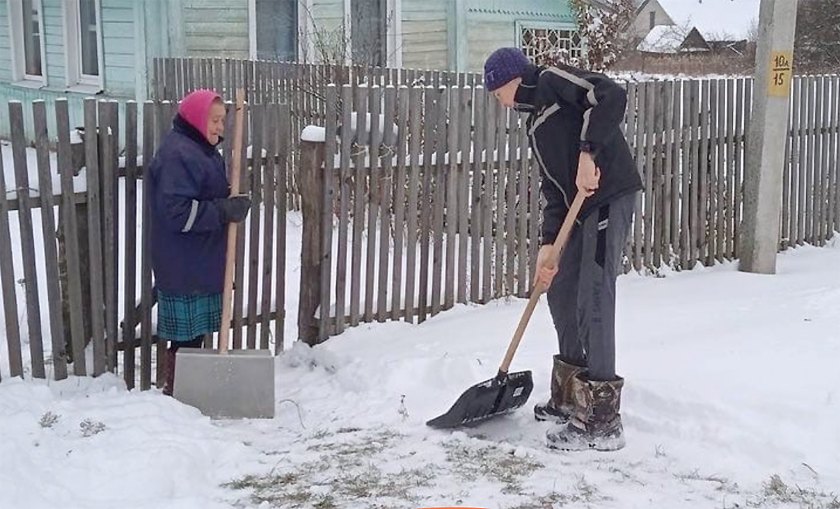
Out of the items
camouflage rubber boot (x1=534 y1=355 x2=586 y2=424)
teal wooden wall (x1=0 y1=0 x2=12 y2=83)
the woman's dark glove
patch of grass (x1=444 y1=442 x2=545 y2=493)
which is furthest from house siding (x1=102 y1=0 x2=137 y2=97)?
patch of grass (x1=444 y1=442 x2=545 y2=493)

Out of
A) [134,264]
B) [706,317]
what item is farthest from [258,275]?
[706,317]

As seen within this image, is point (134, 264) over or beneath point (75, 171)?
beneath

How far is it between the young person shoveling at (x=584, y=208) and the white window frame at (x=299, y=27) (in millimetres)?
9853

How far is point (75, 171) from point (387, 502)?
232 cm

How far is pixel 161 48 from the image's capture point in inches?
513

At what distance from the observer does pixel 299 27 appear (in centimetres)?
1418

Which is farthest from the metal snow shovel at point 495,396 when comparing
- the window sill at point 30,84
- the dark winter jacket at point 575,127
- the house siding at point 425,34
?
the window sill at point 30,84

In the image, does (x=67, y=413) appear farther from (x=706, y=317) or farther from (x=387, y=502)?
(x=706, y=317)

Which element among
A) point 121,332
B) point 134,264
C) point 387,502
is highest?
point 134,264

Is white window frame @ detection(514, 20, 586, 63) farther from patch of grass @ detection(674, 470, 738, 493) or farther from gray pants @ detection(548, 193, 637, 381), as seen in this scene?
patch of grass @ detection(674, 470, 738, 493)

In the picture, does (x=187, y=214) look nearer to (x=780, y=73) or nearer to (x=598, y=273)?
(x=598, y=273)

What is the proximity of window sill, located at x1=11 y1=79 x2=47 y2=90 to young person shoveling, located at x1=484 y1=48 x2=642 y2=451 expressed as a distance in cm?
1231

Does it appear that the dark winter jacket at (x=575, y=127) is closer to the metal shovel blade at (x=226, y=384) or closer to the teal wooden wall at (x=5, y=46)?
the metal shovel blade at (x=226, y=384)

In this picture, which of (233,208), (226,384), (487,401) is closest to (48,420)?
Answer: (226,384)
